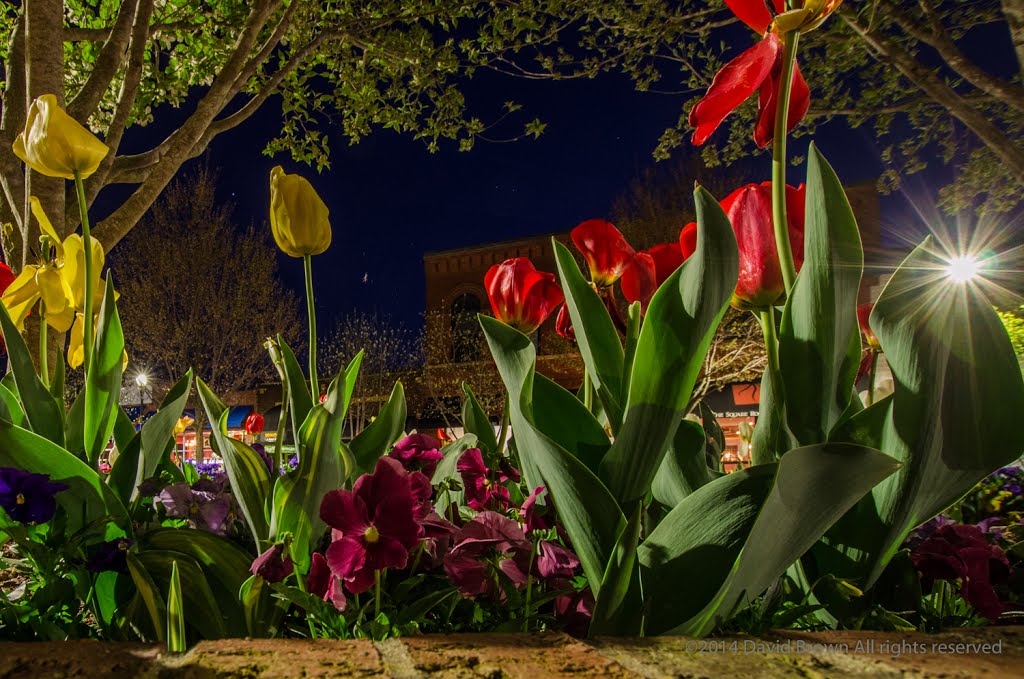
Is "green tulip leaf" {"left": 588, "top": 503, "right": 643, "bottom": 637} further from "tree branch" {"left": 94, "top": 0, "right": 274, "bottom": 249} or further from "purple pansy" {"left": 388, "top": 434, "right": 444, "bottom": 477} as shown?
"tree branch" {"left": 94, "top": 0, "right": 274, "bottom": 249}

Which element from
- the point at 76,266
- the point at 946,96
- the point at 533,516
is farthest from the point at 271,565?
the point at 946,96

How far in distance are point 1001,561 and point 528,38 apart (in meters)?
5.58

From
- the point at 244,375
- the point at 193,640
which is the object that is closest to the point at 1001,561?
the point at 193,640

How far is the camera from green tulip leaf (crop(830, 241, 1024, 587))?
0.62 metres

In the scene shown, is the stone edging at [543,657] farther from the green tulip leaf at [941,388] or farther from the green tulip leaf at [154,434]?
the green tulip leaf at [154,434]

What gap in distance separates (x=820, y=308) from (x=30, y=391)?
1.35 m

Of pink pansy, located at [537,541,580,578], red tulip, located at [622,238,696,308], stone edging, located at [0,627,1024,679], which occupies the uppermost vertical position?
red tulip, located at [622,238,696,308]

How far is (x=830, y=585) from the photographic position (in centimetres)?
79

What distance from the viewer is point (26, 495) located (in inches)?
33.9

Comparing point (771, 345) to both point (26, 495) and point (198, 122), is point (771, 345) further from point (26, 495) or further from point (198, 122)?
point (198, 122)

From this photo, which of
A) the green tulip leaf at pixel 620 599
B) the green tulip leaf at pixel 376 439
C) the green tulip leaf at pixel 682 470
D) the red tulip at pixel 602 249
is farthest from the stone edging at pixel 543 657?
the red tulip at pixel 602 249

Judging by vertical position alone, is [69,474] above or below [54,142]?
below

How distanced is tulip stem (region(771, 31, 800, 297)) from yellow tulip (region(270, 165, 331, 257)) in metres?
0.81

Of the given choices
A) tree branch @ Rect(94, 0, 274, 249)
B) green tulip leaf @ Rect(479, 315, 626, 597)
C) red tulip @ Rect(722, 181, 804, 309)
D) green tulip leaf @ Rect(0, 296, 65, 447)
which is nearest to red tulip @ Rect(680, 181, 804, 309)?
red tulip @ Rect(722, 181, 804, 309)
